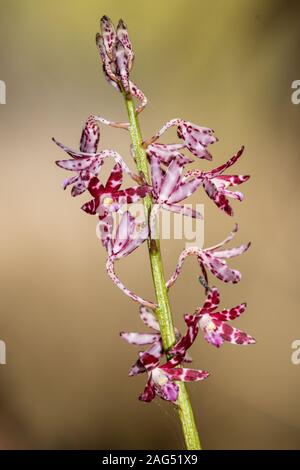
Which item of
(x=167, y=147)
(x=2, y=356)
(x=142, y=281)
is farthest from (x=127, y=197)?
(x=2, y=356)

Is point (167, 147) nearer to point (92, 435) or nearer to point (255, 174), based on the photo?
point (255, 174)

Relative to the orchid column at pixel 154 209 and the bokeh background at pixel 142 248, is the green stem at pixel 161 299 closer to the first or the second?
the orchid column at pixel 154 209

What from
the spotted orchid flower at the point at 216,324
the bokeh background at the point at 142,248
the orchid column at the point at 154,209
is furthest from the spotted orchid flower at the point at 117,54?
the bokeh background at the point at 142,248

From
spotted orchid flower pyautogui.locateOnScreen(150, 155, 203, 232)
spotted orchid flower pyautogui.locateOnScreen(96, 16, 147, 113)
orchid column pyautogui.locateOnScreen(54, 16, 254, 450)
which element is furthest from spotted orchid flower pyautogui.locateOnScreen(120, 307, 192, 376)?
spotted orchid flower pyautogui.locateOnScreen(96, 16, 147, 113)

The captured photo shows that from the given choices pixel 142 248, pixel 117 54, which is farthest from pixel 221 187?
pixel 142 248

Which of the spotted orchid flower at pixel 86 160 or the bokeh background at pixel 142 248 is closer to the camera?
the spotted orchid flower at pixel 86 160

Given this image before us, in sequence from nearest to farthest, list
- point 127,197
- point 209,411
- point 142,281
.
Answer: point 127,197
point 209,411
point 142,281

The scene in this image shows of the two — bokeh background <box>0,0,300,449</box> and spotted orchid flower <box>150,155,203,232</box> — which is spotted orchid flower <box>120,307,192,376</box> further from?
bokeh background <box>0,0,300,449</box>
